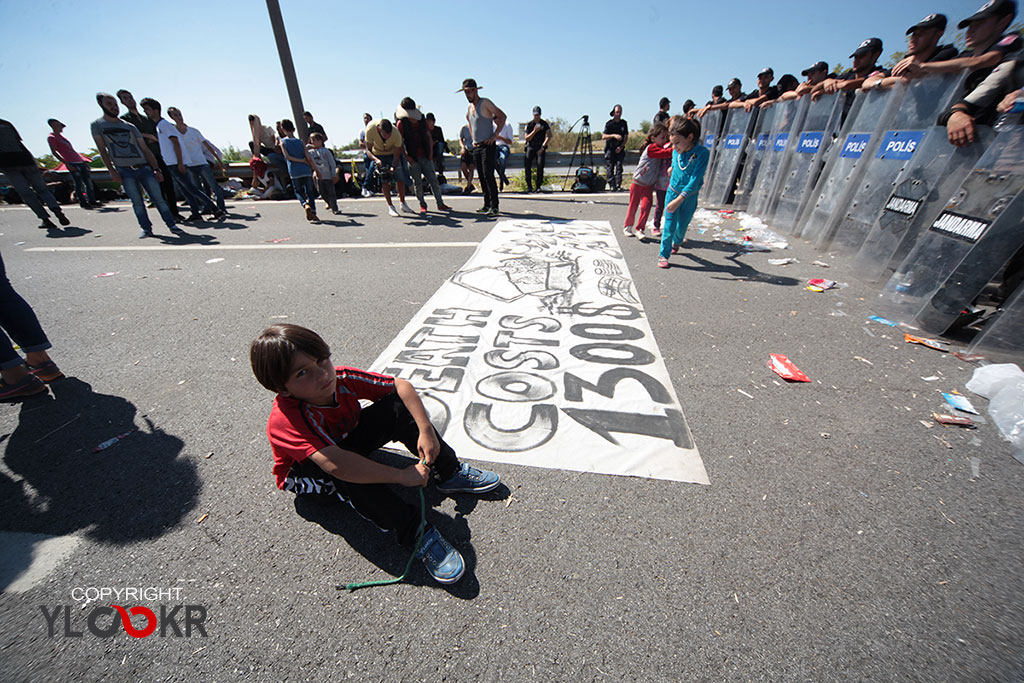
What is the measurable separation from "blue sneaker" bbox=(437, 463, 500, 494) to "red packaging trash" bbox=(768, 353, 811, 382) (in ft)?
7.34

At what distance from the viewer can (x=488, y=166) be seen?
7125mm

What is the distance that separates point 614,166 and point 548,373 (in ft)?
30.5

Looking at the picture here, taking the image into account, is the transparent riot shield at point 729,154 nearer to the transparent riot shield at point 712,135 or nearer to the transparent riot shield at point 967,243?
the transparent riot shield at point 712,135

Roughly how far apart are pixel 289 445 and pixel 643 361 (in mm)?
2375

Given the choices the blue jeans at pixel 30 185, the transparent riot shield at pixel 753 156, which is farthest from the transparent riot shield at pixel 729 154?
the blue jeans at pixel 30 185

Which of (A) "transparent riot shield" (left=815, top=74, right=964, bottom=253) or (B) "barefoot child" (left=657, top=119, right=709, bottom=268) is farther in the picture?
(B) "barefoot child" (left=657, top=119, right=709, bottom=268)

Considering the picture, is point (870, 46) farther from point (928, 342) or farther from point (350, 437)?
point (350, 437)

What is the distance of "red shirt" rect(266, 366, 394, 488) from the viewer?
58.7 inches

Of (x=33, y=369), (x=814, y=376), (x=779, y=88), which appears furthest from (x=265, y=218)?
(x=779, y=88)

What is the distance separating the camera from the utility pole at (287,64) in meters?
8.53

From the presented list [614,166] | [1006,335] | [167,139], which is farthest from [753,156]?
[167,139]

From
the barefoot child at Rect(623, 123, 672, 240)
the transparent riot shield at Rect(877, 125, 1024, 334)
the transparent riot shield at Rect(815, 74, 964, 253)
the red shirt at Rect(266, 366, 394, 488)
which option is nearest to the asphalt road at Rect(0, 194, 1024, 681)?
the red shirt at Rect(266, 366, 394, 488)

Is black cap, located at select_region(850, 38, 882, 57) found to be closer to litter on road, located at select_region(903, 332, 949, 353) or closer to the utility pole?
litter on road, located at select_region(903, 332, 949, 353)

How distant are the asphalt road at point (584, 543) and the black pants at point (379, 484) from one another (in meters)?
0.17
